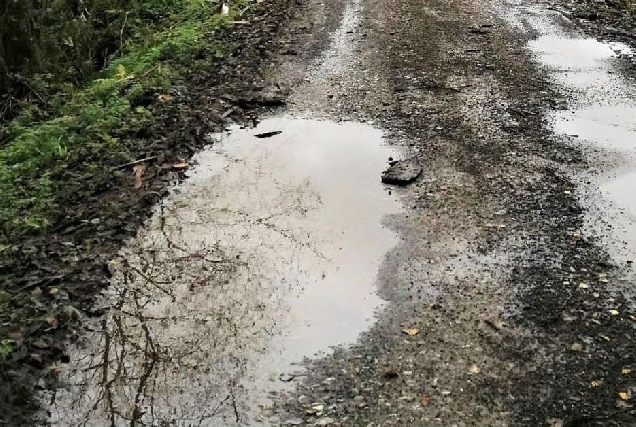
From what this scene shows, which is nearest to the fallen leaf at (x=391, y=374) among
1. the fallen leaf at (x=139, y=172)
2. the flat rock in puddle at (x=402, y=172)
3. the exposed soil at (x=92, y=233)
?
the exposed soil at (x=92, y=233)

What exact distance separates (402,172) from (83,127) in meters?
3.31

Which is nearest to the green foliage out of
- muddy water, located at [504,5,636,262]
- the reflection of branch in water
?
the reflection of branch in water

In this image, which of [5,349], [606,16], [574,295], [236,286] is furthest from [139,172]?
[606,16]

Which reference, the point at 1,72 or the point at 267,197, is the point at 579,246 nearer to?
the point at 267,197

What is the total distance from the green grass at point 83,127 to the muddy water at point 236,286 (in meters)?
0.92

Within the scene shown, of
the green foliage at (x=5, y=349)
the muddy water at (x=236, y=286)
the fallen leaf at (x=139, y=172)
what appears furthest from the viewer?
the fallen leaf at (x=139, y=172)

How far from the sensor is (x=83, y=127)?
665cm

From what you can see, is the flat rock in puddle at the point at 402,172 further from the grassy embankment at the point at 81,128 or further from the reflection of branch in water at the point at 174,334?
the grassy embankment at the point at 81,128

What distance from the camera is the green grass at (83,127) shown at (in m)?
5.48

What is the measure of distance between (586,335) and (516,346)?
18.4 inches

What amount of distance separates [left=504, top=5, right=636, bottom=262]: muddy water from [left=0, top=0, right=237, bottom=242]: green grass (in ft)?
13.7

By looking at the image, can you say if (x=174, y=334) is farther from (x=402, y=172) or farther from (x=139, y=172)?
(x=402, y=172)

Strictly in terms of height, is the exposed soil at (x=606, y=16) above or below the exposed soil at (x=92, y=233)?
above

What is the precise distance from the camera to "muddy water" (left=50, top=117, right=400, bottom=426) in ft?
12.2
